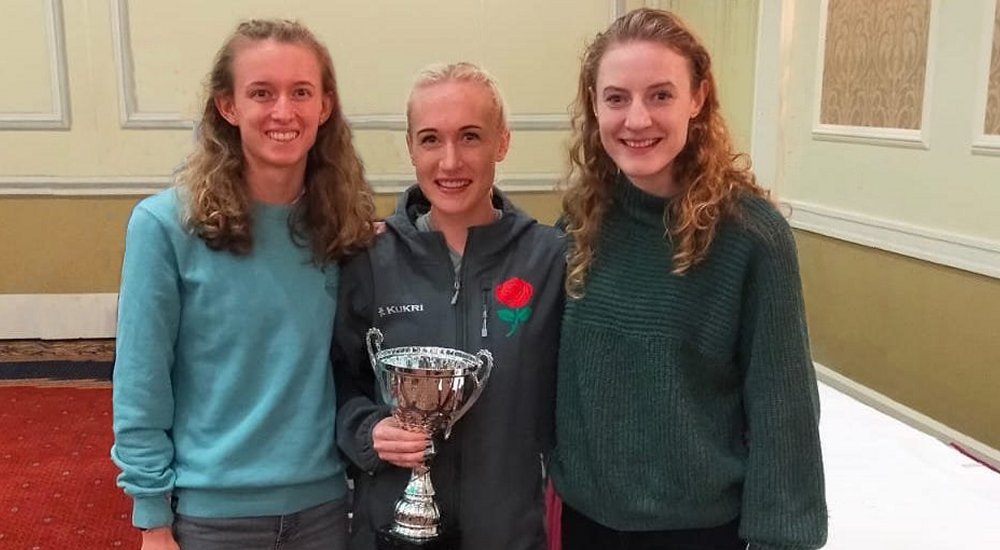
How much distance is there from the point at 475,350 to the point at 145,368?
51 centimetres

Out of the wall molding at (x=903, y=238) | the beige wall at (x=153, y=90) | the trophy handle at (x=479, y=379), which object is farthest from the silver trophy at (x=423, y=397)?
the beige wall at (x=153, y=90)

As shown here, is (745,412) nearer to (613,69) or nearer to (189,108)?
(613,69)

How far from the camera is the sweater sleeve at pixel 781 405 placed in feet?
4.15

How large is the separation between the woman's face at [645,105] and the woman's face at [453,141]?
23cm

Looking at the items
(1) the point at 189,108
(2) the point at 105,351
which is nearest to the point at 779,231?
(1) the point at 189,108

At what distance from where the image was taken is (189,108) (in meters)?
4.36

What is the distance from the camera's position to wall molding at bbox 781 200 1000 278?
2.39 meters

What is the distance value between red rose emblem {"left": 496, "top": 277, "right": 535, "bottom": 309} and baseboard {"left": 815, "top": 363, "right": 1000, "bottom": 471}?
4.56 ft

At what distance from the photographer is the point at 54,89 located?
4.32 meters

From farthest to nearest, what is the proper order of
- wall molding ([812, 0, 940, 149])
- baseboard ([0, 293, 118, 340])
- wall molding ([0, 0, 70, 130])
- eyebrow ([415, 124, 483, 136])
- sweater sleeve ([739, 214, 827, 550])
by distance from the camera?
baseboard ([0, 293, 118, 340]) < wall molding ([0, 0, 70, 130]) < wall molding ([812, 0, 940, 149]) < eyebrow ([415, 124, 483, 136]) < sweater sleeve ([739, 214, 827, 550])

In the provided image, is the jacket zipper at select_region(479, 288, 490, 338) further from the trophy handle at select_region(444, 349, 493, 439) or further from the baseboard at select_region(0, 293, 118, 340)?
the baseboard at select_region(0, 293, 118, 340)

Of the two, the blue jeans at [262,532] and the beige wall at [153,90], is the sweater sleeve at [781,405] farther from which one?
the beige wall at [153,90]

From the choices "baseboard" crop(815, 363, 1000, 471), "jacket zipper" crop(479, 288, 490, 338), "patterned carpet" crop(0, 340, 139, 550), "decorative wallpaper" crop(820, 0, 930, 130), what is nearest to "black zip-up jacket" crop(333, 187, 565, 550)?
"jacket zipper" crop(479, 288, 490, 338)

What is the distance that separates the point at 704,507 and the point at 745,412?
153mm
